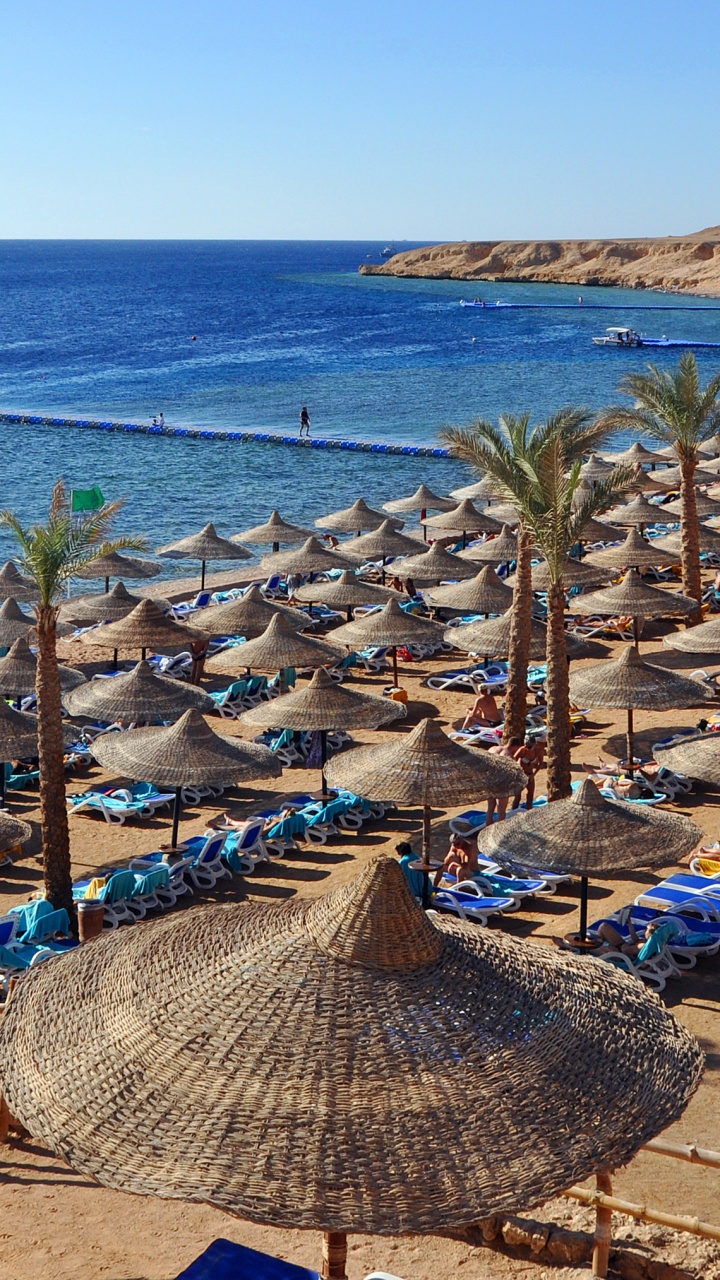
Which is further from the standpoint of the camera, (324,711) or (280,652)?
(280,652)

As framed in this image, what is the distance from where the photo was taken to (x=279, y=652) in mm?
18453

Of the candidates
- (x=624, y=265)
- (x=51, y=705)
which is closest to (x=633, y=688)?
(x=51, y=705)

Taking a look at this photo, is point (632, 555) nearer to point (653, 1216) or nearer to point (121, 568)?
point (121, 568)

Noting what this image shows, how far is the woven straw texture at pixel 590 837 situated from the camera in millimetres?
10977

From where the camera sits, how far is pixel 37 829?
52.0ft

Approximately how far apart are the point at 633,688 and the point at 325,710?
142 inches

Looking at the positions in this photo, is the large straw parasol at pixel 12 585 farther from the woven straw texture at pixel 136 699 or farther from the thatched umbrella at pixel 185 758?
the thatched umbrella at pixel 185 758

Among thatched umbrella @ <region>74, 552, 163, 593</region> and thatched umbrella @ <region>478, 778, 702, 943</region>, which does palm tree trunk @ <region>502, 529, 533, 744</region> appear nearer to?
thatched umbrella @ <region>478, 778, 702, 943</region>

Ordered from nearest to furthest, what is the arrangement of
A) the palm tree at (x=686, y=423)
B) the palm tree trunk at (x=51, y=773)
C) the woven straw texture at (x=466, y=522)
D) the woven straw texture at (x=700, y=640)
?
the palm tree trunk at (x=51, y=773) < the woven straw texture at (x=700, y=640) < the palm tree at (x=686, y=423) < the woven straw texture at (x=466, y=522)

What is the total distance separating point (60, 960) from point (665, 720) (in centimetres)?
1359

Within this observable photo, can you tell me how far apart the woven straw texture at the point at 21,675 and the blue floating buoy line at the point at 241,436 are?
33.1 m

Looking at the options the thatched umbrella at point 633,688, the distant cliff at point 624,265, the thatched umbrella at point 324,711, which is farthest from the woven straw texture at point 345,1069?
the distant cliff at point 624,265

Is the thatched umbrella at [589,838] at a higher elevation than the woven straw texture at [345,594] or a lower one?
higher

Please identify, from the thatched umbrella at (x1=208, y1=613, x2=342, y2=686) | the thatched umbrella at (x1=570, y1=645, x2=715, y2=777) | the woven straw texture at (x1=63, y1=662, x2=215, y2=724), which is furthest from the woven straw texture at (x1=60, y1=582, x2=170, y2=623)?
the thatched umbrella at (x1=570, y1=645, x2=715, y2=777)
